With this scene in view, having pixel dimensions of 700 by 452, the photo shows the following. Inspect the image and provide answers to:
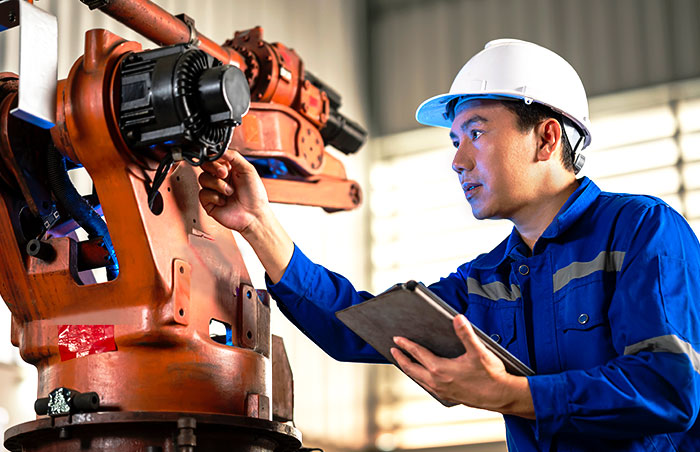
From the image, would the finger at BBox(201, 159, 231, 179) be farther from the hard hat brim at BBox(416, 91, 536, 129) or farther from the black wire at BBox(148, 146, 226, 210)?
the hard hat brim at BBox(416, 91, 536, 129)

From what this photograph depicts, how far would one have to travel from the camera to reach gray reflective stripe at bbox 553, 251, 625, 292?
1.96 metres

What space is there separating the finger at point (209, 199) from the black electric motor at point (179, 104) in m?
0.20

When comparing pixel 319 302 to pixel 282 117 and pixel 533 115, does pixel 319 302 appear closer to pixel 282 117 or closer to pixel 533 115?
pixel 282 117

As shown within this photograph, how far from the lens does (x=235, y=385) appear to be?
1870 millimetres

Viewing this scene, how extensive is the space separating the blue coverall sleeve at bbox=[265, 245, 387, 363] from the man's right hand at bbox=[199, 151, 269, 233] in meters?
0.19

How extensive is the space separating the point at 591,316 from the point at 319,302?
675 mm

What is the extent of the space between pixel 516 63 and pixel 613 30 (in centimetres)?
442

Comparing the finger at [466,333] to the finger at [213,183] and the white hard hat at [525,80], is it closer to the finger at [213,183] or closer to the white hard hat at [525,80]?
the finger at [213,183]

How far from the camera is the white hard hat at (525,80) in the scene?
2279 mm

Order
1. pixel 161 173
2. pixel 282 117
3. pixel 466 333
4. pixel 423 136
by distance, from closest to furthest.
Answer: pixel 466 333 → pixel 161 173 → pixel 282 117 → pixel 423 136

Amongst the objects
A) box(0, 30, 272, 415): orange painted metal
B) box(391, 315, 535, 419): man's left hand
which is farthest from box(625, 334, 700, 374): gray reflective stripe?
box(0, 30, 272, 415): orange painted metal

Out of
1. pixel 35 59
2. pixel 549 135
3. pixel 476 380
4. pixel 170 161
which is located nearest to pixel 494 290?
pixel 549 135

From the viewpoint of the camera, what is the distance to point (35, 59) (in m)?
1.66

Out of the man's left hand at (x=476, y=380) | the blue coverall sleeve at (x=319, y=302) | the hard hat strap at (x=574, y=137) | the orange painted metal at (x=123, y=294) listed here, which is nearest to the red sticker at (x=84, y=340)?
the orange painted metal at (x=123, y=294)
